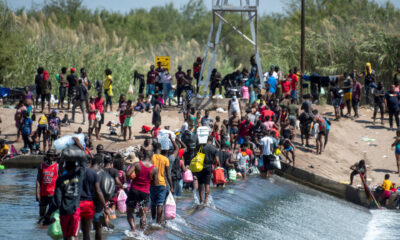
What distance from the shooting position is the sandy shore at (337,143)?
23859 millimetres

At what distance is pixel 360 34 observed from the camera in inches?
1512

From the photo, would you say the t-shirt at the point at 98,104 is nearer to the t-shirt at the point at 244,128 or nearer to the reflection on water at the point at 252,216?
the reflection on water at the point at 252,216

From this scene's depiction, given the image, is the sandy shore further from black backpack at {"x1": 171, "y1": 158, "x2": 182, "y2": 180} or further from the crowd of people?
black backpack at {"x1": 171, "y1": 158, "x2": 182, "y2": 180}

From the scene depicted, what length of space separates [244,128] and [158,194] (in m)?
10.1

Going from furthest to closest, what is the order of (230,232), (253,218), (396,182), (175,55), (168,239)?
1. (175,55)
2. (396,182)
3. (253,218)
4. (230,232)
5. (168,239)

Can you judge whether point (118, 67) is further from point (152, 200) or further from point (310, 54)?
point (152, 200)

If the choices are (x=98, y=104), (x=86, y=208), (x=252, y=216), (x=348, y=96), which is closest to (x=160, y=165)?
(x=86, y=208)

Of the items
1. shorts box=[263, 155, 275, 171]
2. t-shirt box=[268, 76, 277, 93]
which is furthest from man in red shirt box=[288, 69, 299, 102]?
shorts box=[263, 155, 275, 171]

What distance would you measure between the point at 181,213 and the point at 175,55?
31782 millimetres

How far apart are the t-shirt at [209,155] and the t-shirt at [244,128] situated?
6.80 meters

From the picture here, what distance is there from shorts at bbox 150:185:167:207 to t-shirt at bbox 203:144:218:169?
9.48 feet

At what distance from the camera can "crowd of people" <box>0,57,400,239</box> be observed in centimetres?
1006

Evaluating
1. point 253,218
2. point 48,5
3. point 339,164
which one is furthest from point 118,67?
point 48,5

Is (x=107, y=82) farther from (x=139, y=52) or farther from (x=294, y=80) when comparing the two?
(x=139, y=52)
